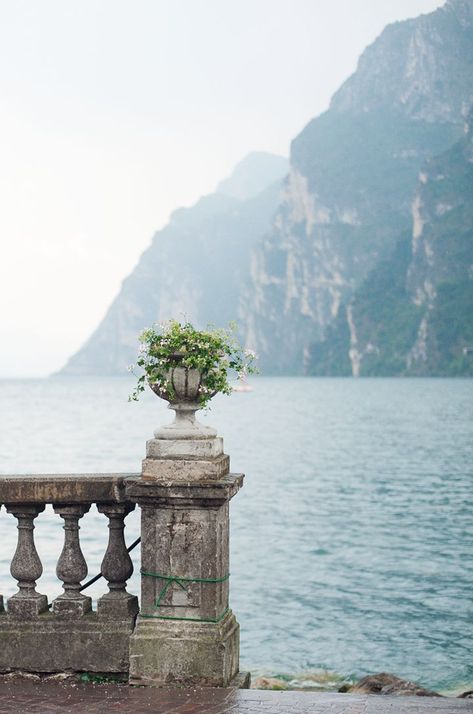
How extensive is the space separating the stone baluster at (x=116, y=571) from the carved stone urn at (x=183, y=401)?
713mm

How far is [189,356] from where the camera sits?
23.1 feet

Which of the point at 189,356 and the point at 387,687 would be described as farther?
the point at 387,687

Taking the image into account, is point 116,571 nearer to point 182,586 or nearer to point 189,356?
point 182,586

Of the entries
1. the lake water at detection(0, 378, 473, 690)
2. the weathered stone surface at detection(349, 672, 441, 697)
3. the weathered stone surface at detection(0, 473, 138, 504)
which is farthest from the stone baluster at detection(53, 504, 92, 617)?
the lake water at detection(0, 378, 473, 690)

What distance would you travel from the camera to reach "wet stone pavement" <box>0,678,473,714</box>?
251 inches

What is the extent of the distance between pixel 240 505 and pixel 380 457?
18.9 metres

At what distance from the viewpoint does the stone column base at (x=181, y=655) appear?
691 centimetres

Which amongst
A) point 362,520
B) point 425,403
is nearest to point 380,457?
point 362,520

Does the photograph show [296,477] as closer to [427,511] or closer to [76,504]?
[427,511]

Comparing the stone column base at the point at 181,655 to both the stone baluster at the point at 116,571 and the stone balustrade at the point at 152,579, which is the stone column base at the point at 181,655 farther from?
the stone baluster at the point at 116,571

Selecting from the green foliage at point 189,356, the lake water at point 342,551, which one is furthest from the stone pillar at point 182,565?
the lake water at point 342,551

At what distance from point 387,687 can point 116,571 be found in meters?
5.35

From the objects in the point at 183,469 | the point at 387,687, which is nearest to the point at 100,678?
the point at 183,469

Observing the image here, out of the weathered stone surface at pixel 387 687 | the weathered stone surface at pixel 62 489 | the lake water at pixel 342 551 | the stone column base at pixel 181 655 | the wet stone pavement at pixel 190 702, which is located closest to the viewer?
the wet stone pavement at pixel 190 702
